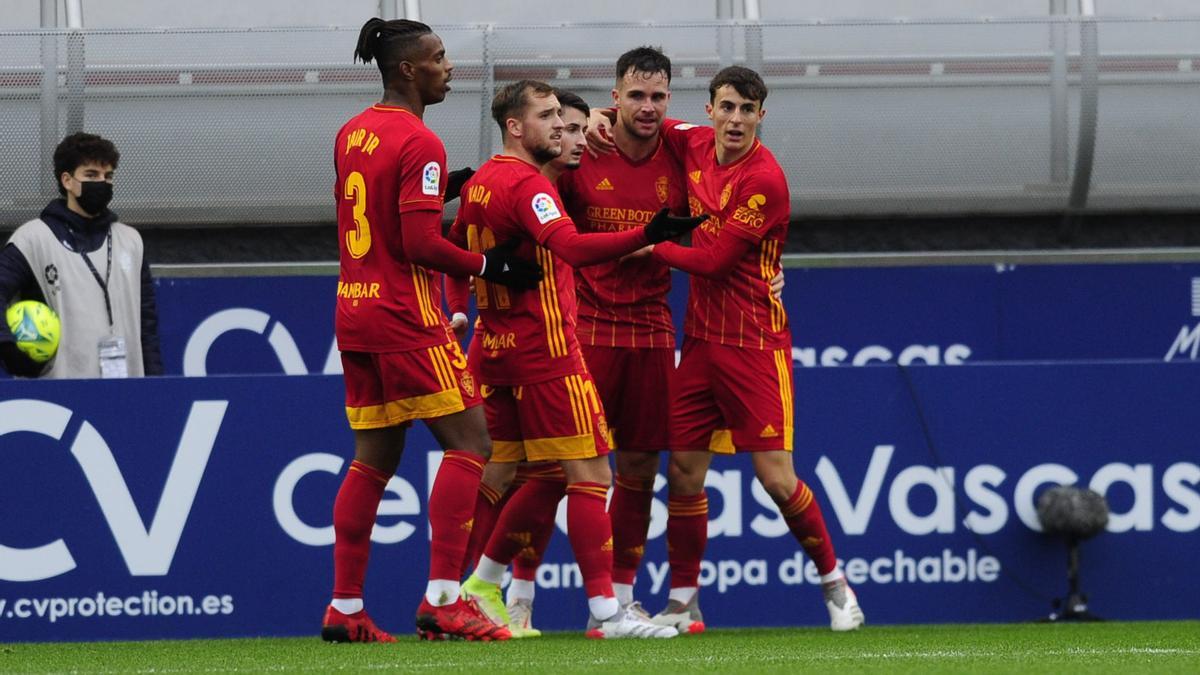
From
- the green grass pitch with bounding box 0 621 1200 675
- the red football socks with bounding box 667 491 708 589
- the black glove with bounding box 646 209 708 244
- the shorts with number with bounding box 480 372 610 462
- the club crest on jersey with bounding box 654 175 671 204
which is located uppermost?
the club crest on jersey with bounding box 654 175 671 204

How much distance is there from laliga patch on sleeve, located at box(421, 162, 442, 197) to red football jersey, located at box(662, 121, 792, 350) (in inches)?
42.7

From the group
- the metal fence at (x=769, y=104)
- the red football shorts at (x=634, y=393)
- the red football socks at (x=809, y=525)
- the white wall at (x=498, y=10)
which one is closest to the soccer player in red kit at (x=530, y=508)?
the red football shorts at (x=634, y=393)

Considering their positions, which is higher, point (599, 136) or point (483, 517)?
point (599, 136)

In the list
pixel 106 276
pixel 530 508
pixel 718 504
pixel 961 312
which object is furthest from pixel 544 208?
pixel 961 312

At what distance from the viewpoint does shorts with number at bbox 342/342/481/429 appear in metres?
6.40

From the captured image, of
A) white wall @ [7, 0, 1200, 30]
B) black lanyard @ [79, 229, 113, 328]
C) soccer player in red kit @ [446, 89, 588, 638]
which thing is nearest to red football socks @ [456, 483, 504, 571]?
soccer player in red kit @ [446, 89, 588, 638]

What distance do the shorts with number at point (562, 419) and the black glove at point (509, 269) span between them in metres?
0.34

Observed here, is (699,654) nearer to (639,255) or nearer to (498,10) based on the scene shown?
(639,255)

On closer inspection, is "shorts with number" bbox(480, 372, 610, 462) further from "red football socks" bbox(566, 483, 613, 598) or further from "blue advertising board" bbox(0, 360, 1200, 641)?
"blue advertising board" bbox(0, 360, 1200, 641)

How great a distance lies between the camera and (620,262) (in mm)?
7215

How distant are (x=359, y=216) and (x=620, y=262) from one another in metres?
1.14

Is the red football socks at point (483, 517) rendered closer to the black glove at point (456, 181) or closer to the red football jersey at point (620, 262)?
the red football jersey at point (620, 262)

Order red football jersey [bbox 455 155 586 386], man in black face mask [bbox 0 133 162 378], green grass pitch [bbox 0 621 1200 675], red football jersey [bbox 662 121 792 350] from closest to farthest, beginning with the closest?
1. green grass pitch [bbox 0 621 1200 675]
2. red football jersey [bbox 455 155 586 386]
3. red football jersey [bbox 662 121 792 350]
4. man in black face mask [bbox 0 133 162 378]

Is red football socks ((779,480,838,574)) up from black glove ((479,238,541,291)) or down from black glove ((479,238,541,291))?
down
